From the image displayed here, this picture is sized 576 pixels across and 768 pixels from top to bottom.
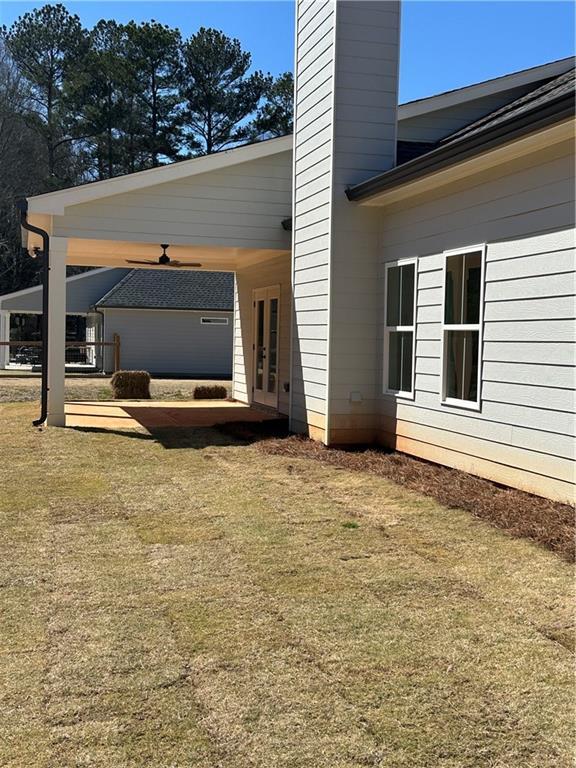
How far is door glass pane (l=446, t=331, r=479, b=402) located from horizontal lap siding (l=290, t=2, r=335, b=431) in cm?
179

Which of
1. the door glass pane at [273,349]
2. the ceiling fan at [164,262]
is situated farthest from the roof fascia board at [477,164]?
the ceiling fan at [164,262]

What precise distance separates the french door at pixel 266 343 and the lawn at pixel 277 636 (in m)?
6.88

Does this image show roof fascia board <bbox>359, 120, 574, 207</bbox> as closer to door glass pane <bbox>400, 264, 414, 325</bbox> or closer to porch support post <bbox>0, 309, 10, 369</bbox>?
door glass pane <bbox>400, 264, 414, 325</bbox>

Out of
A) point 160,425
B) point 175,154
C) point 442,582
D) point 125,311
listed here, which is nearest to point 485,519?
point 442,582

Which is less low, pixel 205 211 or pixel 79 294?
pixel 79 294

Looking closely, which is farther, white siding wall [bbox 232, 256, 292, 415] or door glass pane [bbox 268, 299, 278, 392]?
door glass pane [bbox 268, 299, 278, 392]

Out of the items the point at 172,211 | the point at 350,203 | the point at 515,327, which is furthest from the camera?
the point at 172,211

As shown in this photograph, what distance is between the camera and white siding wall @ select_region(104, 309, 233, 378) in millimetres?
26172

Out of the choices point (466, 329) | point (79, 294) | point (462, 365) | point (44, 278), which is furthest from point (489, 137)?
point (79, 294)

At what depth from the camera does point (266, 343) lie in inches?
523

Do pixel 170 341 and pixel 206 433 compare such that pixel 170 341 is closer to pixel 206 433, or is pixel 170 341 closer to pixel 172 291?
pixel 172 291

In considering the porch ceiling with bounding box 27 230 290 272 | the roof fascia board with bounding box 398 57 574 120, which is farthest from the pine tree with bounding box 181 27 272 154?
the roof fascia board with bounding box 398 57 574 120

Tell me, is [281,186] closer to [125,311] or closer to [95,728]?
[95,728]

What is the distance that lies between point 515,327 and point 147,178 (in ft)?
19.5
